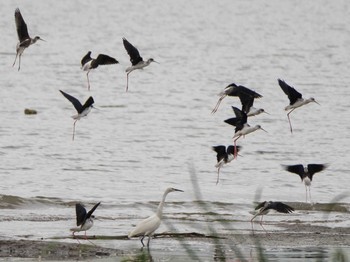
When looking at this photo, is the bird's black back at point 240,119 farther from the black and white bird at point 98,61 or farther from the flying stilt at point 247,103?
the black and white bird at point 98,61

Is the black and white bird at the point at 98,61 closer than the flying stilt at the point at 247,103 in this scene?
No

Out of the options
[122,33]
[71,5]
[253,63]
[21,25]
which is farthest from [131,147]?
[71,5]

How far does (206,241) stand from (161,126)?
14092mm

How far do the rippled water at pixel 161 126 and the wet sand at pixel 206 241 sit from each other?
456mm

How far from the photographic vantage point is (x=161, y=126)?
91.6 feet

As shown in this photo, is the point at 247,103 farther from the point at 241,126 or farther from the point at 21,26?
the point at 21,26

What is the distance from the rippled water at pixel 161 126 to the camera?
17703 millimetres

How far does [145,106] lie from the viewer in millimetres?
31797

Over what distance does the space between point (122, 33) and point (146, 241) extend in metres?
44.9

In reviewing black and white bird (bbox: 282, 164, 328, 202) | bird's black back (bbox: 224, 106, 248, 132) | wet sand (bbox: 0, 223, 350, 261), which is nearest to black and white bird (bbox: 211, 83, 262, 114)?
bird's black back (bbox: 224, 106, 248, 132)

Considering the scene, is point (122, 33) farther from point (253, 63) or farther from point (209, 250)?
point (209, 250)

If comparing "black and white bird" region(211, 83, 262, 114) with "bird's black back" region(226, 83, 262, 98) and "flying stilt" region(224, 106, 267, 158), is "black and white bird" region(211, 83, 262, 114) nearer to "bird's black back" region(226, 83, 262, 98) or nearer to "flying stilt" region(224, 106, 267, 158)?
"bird's black back" region(226, 83, 262, 98)

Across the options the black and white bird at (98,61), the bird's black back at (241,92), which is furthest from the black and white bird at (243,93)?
the black and white bird at (98,61)

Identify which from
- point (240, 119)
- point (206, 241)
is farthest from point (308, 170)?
point (206, 241)
